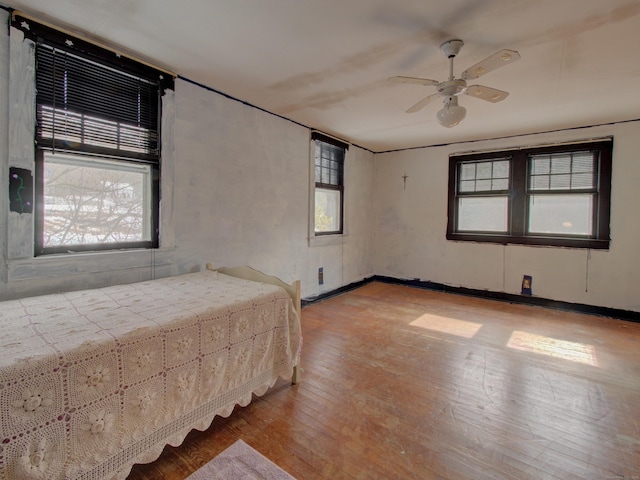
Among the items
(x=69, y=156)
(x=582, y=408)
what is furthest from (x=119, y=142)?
(x=582, y=408)

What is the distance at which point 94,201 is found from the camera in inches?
93.0

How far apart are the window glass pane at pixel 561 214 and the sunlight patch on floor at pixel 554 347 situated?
70.9 inches

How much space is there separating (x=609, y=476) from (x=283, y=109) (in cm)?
378

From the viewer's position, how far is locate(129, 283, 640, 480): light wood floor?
1580mm

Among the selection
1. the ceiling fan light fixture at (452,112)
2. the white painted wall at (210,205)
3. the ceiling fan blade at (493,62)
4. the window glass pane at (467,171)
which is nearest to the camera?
the ceiling fan blade at (493,62)

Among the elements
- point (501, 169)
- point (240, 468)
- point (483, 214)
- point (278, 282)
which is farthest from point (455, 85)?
point (483, 214)

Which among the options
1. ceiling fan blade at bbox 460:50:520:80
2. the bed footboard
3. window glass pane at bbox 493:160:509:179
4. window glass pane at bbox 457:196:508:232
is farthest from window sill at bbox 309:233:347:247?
ceiling fan blade at bbox 460:50:520:80

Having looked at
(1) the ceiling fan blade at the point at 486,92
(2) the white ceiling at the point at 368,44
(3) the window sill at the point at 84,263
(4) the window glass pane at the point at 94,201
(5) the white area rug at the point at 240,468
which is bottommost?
(5) the white area rug at the point at 240,468

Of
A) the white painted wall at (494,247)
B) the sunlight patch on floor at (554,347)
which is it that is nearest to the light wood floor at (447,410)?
the sunlight patch on floor at (554,347)

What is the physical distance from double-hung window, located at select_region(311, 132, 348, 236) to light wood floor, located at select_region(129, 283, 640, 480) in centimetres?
180

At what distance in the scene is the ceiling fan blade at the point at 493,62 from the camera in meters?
1.77

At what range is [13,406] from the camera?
3.54ft

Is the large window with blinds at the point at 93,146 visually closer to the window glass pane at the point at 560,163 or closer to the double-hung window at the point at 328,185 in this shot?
the double-hung window at the point at 328,185

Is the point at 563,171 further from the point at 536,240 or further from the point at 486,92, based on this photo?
the point at 486,92
